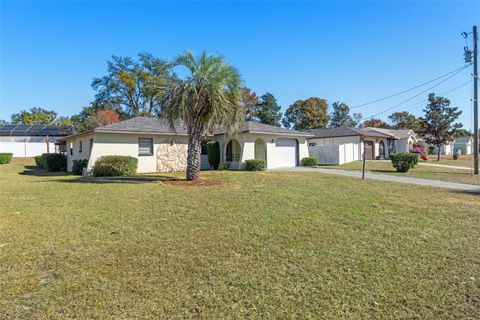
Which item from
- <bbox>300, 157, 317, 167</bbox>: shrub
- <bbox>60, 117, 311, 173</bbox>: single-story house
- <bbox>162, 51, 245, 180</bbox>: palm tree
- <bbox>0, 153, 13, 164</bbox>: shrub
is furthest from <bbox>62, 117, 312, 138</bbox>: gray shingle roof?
<bbox>0, 153, 13, 164</bbox>: shrub

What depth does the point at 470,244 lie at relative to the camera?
5566mm

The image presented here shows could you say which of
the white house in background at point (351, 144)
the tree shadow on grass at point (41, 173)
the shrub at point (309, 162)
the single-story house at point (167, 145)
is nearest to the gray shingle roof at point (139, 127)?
the single-story house at point (167, 145)

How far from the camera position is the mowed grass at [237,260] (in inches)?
137

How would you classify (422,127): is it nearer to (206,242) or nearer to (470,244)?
(470,244)

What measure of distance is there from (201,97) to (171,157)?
356 inches

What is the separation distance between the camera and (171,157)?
20.9 meters

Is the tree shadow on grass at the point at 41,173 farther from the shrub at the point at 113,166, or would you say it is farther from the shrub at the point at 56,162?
the shrub at the point at 113,166

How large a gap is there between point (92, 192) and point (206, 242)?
655 cm

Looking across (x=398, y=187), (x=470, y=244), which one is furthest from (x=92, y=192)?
(x=398, y=187)

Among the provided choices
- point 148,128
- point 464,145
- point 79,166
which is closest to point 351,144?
point 148,128

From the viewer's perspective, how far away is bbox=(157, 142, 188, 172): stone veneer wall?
20.4 metres

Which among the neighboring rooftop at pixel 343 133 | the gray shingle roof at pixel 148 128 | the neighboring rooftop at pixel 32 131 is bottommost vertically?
the gray shingle roof at pixel 148 128

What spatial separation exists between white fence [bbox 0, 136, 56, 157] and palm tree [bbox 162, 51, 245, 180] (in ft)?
124

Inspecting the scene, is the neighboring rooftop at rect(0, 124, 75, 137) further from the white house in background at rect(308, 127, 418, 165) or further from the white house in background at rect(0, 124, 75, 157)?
the white house in background at rect(308, 127, 418, 165)
